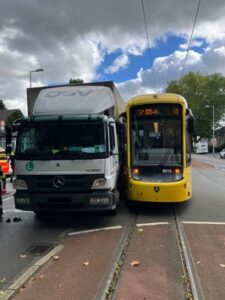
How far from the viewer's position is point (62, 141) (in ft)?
28.2

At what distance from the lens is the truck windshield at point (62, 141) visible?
335 inches

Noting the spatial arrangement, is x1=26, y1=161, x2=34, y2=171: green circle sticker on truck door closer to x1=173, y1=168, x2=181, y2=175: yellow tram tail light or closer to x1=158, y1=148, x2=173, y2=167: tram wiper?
x1=158, y1=148, x2=173, y2=167: tram wiper

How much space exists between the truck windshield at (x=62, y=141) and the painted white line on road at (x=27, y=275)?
2088mm

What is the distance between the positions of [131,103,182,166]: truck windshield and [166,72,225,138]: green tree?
85.2m

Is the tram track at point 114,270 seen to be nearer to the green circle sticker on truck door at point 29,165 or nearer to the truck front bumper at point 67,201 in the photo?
the truck front bumper at point 67,201

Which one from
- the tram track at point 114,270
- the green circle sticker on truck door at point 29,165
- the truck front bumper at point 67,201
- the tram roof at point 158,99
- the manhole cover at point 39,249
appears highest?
the tram roof at point 158,99

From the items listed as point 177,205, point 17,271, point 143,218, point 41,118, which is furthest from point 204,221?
point 17,271

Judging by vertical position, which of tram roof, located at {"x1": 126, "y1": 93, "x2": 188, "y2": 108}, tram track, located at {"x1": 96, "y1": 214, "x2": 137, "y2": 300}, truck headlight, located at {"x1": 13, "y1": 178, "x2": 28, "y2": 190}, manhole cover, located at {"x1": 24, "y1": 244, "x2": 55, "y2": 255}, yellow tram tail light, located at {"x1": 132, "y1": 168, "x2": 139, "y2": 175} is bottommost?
manhole cover, located at {"x1": 24, "y1": 244, "x2": 55, "y2": 255}

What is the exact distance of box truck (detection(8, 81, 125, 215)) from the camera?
841 centimetres

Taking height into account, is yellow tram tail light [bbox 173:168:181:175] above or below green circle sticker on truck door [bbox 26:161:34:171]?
below

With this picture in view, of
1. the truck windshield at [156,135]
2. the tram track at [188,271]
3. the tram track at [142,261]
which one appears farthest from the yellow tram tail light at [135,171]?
the tram track at [188,271]

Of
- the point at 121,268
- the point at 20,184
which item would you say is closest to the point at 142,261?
the point at 121,268

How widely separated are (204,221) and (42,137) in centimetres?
415

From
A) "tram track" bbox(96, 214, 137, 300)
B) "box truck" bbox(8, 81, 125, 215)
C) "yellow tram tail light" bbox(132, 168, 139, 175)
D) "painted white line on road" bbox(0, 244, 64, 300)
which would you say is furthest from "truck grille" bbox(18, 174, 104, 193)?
"yellow tram tail light" bbox(132, 168, 139, 175)
